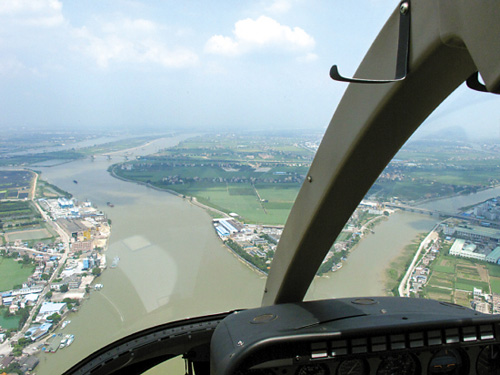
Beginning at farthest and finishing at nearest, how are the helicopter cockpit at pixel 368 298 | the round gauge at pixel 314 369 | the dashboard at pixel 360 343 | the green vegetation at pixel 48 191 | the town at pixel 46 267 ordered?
the green vegetation at pixel 48 191 < the town at pixel 46 267 < the round gauge at pixel 314 369 < the dashboard at pixel 360 343 < the helicopter cockpit at pixel 368 298

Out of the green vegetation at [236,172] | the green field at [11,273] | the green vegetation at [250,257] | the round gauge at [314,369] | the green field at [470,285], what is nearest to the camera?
the round gauge at [314,369]

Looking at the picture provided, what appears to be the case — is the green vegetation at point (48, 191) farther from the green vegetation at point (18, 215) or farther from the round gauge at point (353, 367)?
the round gauge at point (353, 367)

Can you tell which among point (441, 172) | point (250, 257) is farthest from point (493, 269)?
point (250, 257)

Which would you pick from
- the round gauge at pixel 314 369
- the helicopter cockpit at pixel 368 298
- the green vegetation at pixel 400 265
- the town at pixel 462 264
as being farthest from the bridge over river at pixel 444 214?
the round gauge at pixel 314 369

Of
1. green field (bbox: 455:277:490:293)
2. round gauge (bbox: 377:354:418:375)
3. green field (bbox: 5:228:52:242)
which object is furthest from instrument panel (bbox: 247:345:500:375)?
green field (bbox: 5:228:52:242)

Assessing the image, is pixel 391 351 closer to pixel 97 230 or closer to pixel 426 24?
pixel 426 24

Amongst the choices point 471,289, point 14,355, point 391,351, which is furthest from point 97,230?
point 471,289
